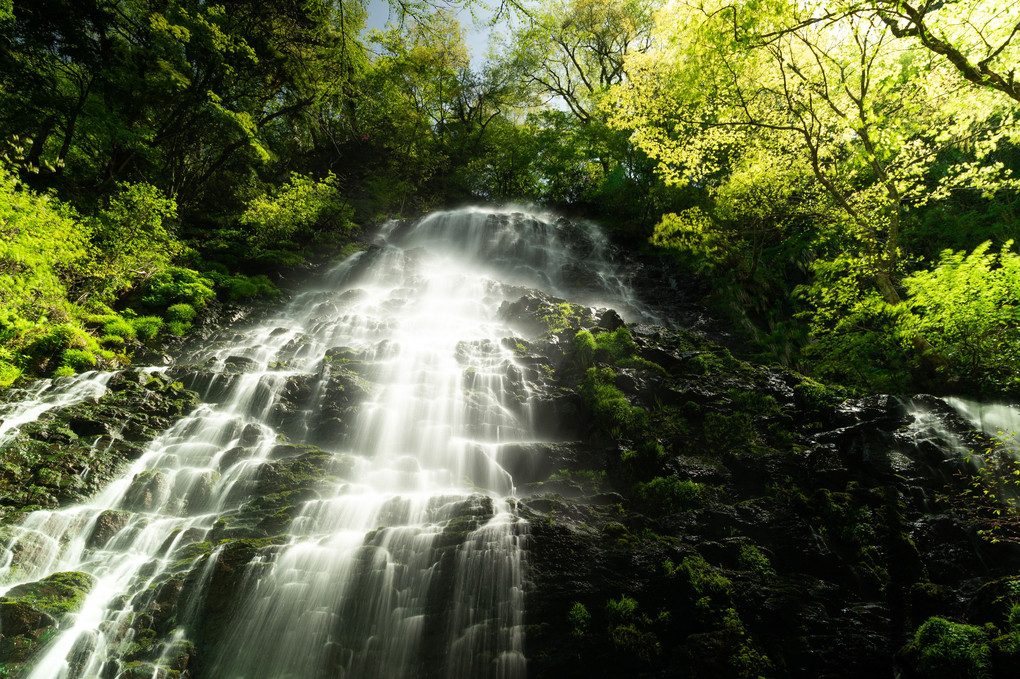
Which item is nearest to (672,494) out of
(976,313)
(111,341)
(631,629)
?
(631,629)

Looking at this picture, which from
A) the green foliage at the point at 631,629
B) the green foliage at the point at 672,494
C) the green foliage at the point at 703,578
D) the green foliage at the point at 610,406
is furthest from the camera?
the green foliage at the point at 610,406

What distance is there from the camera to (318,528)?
5.75 metres

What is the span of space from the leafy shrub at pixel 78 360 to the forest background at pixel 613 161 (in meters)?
0.05

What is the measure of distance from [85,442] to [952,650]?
38.0ft

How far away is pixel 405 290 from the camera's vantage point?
16422 mm

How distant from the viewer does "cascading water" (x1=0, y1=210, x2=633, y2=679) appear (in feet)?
13.9

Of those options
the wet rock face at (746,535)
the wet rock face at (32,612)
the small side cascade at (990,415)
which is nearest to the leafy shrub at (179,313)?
the wet rock face at (32,612)

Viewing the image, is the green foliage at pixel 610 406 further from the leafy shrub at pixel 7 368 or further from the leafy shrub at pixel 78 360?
the leafy shrub at pixel 7 368

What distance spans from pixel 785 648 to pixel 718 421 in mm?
4199

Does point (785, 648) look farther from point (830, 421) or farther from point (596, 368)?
point (596, 368)

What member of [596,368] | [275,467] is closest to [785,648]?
[596,368]

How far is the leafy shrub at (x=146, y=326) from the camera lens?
35.4ft

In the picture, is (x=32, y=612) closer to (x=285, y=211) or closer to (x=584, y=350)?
(x=584, y=350)

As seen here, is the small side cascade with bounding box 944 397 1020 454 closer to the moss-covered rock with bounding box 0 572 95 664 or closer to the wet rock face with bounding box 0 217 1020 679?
the wet rock face with bounding box 0 217 1020 679
